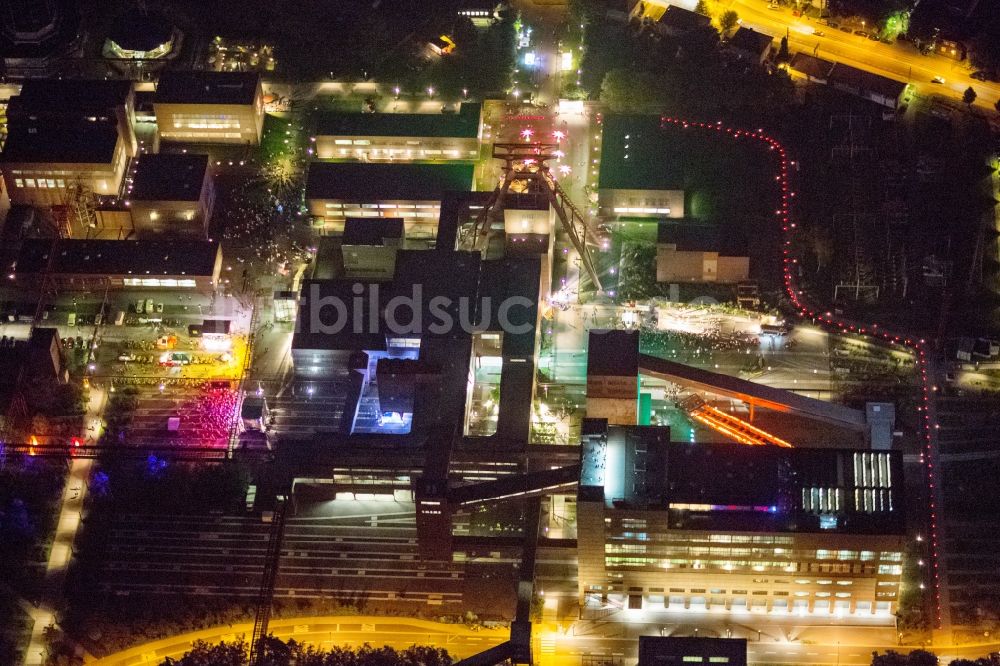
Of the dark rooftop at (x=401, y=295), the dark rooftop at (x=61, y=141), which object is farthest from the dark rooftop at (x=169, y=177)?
the dark rooftop at (x=401, y=295)

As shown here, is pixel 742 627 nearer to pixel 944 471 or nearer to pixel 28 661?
pixel 944 471

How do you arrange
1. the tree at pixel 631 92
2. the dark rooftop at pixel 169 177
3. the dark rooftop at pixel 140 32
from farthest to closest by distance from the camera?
the dark rooftop at pixel 140 32 < the tree at pixel 631 92 < the dark rooftop at pixel 169 177

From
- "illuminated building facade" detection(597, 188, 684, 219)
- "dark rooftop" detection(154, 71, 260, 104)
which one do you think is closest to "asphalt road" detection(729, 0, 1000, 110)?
"illuminated building facade" detection(597, 188, 684, 219)

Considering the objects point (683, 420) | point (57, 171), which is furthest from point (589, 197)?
point (57, 171)

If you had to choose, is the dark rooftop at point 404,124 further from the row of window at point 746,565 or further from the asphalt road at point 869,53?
the row of window at point 746,565

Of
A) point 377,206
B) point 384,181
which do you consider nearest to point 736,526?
point 377,206

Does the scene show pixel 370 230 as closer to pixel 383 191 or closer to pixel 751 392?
pixel 383 191

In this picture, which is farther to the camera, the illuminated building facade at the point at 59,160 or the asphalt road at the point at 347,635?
the illuminated building facade at the point at 59,160

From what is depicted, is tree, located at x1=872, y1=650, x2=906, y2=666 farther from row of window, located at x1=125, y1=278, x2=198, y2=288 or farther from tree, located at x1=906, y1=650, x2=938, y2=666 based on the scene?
row of window, located at x1=125, y1=278, x2=198, y2=288
